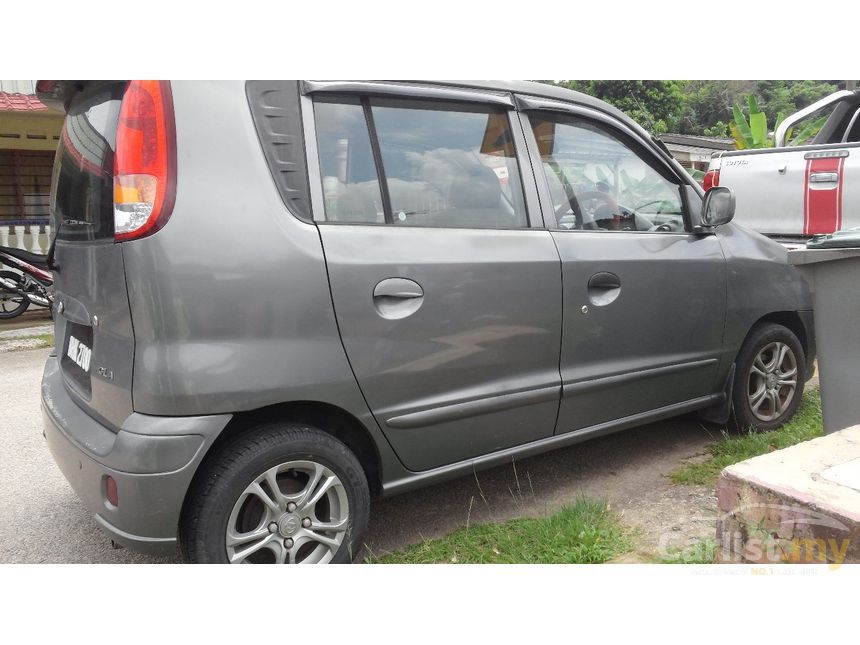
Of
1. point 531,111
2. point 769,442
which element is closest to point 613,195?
point 531,111

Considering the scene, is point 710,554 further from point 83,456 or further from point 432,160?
point 83,456

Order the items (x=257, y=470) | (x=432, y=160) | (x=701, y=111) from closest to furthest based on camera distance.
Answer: (x=257, y=470) → (x=432, y=160) → (x=701, y=111)

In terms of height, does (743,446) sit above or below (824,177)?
below

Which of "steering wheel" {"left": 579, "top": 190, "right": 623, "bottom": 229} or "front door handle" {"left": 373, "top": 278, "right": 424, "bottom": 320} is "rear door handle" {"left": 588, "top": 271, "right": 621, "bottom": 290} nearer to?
"steering wheel" {"left": 579, "top": 190, "right": 623, "bottom": 229}

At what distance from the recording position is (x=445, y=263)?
2477 millimetres

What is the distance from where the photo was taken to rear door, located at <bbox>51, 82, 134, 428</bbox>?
2.11 meters

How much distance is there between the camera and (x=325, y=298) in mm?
2227

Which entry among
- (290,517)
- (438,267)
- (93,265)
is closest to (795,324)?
(438,267)

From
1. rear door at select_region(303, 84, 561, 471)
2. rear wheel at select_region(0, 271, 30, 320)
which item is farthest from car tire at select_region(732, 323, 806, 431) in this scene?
rear wheel at select_region(0, 271, 30, 320)

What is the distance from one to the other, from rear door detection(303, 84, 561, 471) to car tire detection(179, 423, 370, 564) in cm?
24

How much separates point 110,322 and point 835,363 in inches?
119

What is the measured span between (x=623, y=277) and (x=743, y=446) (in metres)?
1.30

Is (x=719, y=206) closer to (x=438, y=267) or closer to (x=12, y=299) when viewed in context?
(x=438, y=267)

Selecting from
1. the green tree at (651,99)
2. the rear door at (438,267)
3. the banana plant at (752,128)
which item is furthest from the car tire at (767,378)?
the green tree at (651,99)
